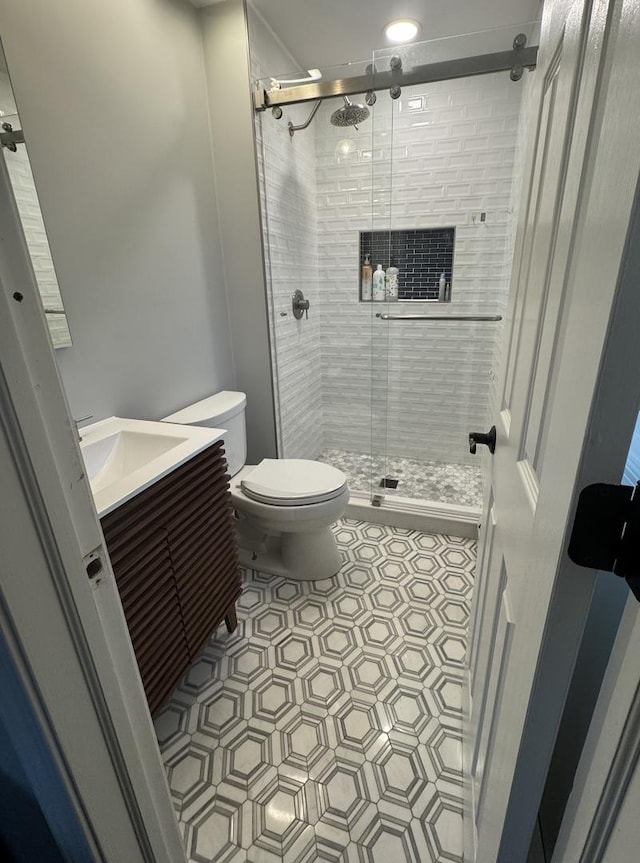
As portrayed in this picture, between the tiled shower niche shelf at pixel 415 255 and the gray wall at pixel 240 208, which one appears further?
the tiled shower niche shelf at pixel 415 255

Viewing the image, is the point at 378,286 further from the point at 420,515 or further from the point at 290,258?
the point at 420,515

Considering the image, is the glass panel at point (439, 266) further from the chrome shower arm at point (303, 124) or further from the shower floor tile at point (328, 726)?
the shower floor tile at point (328, 726)

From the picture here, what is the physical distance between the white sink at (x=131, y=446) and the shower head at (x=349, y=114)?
205cm

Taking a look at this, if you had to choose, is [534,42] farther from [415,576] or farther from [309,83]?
[415,576]

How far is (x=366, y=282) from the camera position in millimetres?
2797

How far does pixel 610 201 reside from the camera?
34 centimetres

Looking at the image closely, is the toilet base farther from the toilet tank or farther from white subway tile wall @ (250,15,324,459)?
white subway tile wall @ (250,15,324,459)

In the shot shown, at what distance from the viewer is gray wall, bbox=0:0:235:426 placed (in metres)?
1.18

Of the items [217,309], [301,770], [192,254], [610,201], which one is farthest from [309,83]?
[301,770]

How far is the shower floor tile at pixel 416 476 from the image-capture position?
247cm

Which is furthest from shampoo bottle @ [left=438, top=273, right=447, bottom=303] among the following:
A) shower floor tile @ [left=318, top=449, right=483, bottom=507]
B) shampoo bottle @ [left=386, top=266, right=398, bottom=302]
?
shower floor tile @ [left=318, top=449, right=483, bottom=507]

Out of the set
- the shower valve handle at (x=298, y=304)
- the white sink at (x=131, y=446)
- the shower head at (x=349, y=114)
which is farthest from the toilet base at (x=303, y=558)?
the shower head at (x=349, y=114)

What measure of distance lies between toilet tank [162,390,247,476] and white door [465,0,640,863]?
119 centimetres

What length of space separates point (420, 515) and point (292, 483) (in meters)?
0.86
